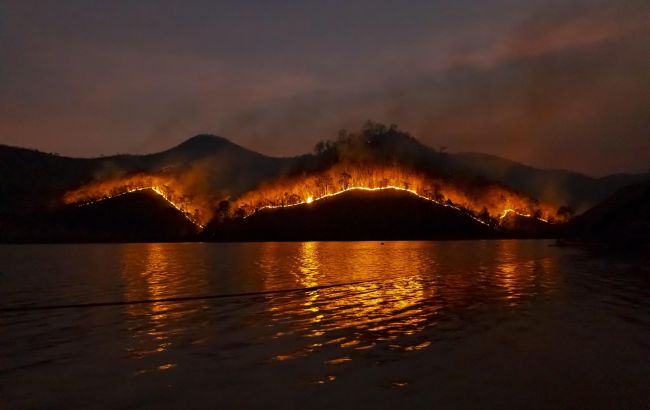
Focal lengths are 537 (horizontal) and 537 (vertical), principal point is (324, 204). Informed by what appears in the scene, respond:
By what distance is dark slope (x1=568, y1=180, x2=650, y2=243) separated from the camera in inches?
2394

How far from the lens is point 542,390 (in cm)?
984

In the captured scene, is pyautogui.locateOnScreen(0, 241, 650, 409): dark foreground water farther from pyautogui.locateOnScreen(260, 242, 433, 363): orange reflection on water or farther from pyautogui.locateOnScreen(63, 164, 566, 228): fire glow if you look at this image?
pyautogui.locateOnScreen(63, 164, 566, 228): fire glow

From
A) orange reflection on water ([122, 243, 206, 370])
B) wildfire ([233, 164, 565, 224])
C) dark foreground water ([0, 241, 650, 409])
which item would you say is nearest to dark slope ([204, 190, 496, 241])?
wildfire ([233, 164, 565, 224])

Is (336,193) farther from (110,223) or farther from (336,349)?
(336,349)

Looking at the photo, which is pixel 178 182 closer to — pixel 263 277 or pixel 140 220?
pixel 140 220

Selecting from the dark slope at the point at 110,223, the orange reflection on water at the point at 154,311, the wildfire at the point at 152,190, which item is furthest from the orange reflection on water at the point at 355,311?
the wildfire at the point at 152,190

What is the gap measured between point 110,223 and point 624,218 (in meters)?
143

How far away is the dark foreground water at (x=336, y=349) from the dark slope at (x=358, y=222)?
121 meters

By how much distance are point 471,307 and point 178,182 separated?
186326 millimetres

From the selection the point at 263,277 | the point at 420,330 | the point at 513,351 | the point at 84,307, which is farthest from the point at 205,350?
the point at 263,277

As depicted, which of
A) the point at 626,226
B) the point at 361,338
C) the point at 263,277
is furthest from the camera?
the point at 626,226

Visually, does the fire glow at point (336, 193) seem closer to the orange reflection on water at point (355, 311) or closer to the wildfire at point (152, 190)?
the wildfire at point (152, 190)

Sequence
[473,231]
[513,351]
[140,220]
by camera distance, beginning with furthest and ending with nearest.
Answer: [140,220]
[473,231]
[513,351]

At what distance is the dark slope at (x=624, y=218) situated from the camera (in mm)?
60812
